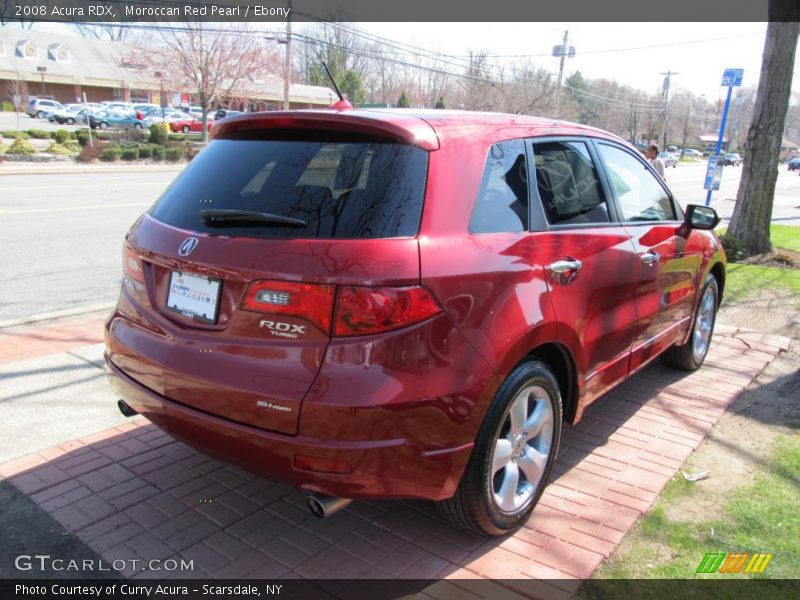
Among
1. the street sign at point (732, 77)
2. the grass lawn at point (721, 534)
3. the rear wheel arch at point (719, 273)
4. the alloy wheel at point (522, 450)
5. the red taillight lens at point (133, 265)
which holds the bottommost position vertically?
the grass lawn at point (721, 534)

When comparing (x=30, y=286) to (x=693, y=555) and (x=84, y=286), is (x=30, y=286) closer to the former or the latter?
(x=84, y=286)

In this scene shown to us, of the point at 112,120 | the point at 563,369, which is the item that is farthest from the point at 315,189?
the point at 112,120

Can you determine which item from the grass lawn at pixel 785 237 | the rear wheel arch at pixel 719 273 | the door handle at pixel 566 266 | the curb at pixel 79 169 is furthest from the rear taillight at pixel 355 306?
the curb at pixel 79 169

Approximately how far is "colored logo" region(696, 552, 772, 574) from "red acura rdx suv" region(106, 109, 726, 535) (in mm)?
793

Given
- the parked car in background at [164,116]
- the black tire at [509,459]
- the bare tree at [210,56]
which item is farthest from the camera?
the parked car in background at [164,116]

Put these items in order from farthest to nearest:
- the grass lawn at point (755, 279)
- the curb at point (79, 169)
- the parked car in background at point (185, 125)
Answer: the parked car in background at point (185, 125) < the curb at point (79, 169) < the grass lawn at point (755, 279)

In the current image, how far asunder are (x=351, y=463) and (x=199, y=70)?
4111 centimetres

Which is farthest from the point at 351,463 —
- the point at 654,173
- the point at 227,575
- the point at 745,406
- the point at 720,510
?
the point at 745,406

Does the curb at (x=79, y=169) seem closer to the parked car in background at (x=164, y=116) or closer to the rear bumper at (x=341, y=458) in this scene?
the rear bumper at (x=341, y=458)

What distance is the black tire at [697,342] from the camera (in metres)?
5.11

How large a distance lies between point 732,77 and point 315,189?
47.9 ft

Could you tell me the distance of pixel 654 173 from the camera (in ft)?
14.8

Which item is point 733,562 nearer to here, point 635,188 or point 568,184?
point 568,184

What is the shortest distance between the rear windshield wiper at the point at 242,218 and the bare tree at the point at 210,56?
128ft
